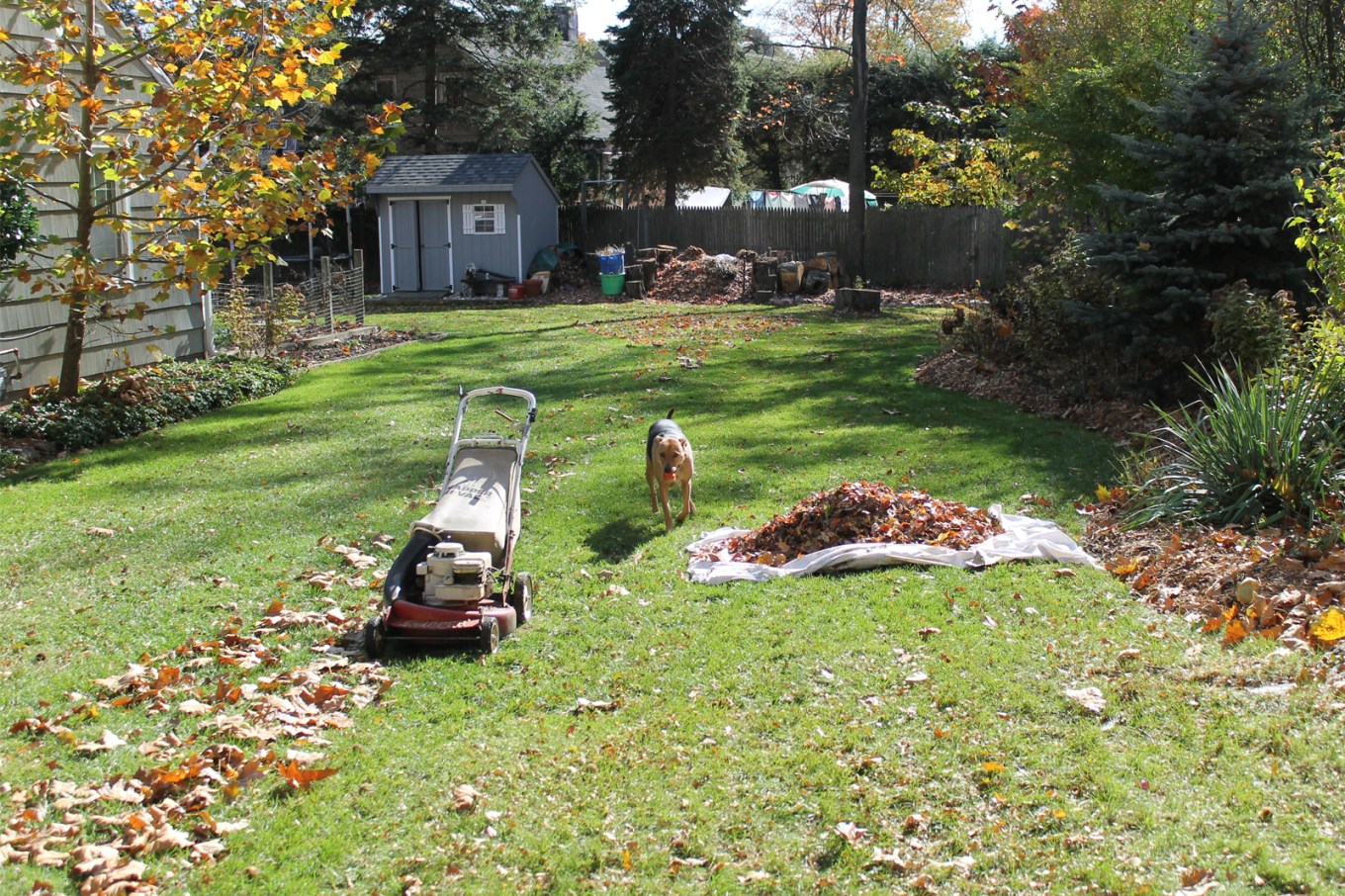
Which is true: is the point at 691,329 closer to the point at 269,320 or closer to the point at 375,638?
the point at 269,320

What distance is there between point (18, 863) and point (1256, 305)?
1055cm

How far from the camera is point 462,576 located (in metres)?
6.61

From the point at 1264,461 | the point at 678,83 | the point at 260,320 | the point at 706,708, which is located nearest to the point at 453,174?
the point at 678,83

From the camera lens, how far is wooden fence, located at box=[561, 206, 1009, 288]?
27547 mm

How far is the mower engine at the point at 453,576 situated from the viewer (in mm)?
6516

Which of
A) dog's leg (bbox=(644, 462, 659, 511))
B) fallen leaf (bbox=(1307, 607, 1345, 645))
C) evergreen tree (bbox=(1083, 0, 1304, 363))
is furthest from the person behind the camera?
evergreen tree (bbox=(1083, 0, 1304, 363))

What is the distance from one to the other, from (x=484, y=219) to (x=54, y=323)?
53.6 ft

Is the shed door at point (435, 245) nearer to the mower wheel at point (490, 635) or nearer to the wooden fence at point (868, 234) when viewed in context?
the wooden fence at point (868, 234)

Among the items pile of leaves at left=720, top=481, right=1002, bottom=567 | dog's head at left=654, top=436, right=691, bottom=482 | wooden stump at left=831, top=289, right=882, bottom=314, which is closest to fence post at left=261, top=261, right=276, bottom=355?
dog's head at left=654, top=436, right=691, bottom=482

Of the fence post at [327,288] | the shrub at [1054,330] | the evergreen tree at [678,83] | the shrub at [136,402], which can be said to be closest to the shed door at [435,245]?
the evergreen tree at [678,83]

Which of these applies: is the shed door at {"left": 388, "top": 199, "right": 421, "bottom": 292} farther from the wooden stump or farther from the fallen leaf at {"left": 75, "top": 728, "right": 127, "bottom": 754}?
the fallen leaf at {"left": 75, "top": 728, "right": 127, "bottom": 754}

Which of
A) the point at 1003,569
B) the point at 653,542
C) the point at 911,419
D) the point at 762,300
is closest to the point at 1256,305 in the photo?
the point at 911,419

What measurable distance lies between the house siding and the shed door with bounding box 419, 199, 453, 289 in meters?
13.9

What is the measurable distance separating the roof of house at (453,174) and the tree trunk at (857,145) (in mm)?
8540
